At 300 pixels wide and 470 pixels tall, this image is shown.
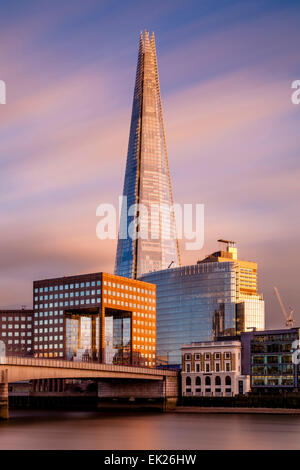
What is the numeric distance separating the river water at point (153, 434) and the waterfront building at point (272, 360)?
43.1 metres

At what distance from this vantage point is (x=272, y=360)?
605ft

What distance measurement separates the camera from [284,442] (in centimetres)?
9619

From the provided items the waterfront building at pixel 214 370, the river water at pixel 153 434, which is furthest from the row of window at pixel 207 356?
the river water at pixel 153 434

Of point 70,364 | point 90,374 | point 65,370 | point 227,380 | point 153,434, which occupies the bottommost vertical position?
point 227,380

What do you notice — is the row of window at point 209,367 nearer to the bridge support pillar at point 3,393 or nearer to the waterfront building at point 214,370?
the waterfront building at point 214,370

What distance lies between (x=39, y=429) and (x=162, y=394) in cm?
8094

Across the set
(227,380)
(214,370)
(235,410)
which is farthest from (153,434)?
(214,370)

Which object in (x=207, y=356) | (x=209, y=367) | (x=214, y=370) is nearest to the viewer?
(x=214, y=370)

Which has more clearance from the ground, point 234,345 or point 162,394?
point 234,345

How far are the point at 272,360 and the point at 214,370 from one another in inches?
598

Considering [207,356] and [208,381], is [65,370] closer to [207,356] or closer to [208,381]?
[208,381]
